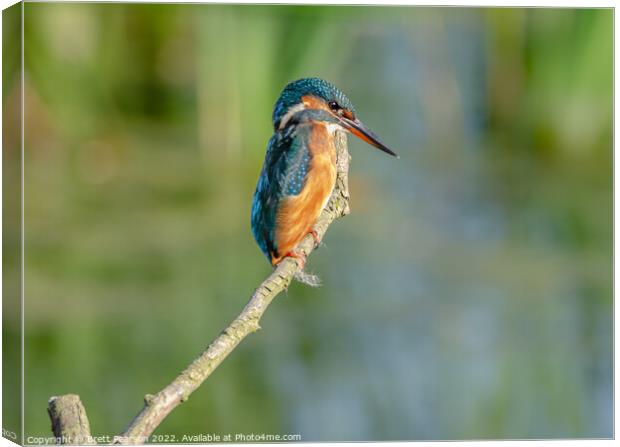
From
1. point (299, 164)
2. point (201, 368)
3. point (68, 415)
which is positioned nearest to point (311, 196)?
point (299, 164)

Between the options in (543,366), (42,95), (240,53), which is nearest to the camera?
(42,95)

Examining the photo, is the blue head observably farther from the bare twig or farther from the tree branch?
the bare twig

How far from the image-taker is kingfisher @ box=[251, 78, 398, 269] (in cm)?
317

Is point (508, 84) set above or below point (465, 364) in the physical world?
above

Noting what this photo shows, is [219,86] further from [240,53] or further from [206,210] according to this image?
[206,210]

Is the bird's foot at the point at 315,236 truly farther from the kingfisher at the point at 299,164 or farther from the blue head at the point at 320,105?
the blue head at the point at 320,105

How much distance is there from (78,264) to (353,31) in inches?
67.5

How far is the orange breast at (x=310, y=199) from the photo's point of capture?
3.16 m

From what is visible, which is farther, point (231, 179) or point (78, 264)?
point (231, 179)

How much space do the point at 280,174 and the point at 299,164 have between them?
0.25ft

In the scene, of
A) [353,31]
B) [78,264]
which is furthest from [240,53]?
[78,264]

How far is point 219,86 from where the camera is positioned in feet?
16.2

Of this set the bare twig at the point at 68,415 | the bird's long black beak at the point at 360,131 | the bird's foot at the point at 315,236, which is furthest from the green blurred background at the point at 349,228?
the bare twig at the point at 68,415

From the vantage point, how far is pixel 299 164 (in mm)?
3209
